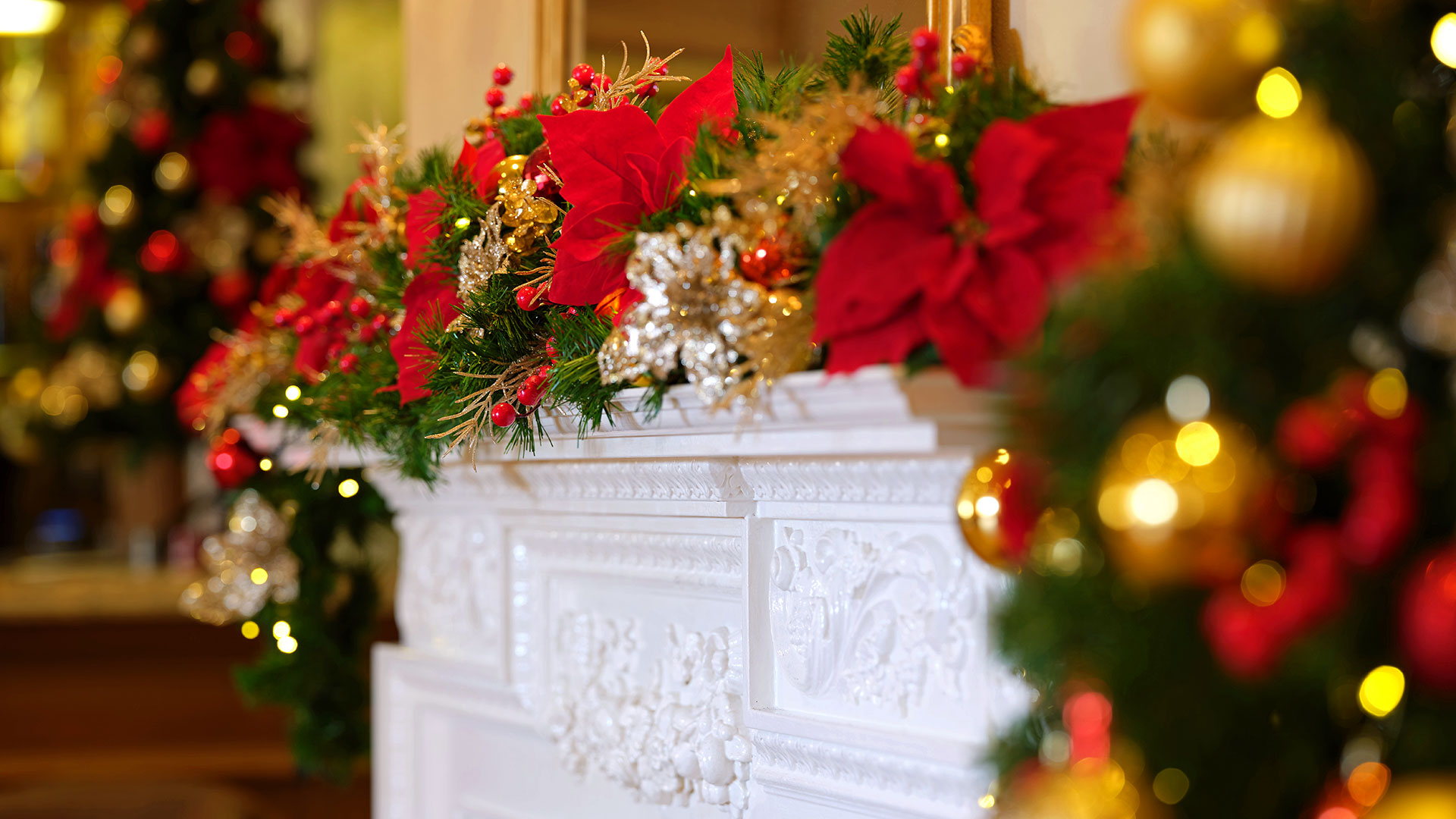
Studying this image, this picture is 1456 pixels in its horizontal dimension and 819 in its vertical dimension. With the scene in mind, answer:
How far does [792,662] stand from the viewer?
0.82 metres

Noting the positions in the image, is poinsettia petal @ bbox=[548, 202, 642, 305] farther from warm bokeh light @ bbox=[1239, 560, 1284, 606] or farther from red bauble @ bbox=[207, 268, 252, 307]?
red bauble @ bbox=[207, 268, 252, 307]

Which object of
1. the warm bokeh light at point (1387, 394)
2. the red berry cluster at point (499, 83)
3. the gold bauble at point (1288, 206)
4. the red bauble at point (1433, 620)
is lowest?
the red bauble at point (1433, 620)

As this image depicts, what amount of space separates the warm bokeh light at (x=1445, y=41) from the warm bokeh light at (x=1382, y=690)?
0.24 metres

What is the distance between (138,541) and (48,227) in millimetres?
1035

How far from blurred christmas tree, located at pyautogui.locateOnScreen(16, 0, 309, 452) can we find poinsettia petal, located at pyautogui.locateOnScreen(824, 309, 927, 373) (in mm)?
2383

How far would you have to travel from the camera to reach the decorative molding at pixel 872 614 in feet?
2.29

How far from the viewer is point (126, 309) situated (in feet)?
8.79

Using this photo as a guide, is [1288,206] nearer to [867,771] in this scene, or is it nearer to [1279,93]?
[1279,93]

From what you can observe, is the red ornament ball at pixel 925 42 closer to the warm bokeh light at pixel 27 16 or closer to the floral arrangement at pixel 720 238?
the floral arrangement at pixel 720 238

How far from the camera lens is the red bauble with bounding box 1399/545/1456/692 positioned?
1.31 feet

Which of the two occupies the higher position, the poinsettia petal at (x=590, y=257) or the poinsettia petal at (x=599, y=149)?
the poinsettia petal at (x=599, y=149)

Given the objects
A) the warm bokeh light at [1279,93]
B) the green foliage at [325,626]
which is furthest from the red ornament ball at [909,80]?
the green foliage at [325,626]

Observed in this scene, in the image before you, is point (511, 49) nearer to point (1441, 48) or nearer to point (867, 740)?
point (867, 740)

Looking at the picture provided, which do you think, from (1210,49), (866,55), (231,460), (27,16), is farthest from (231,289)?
(1210,49)
